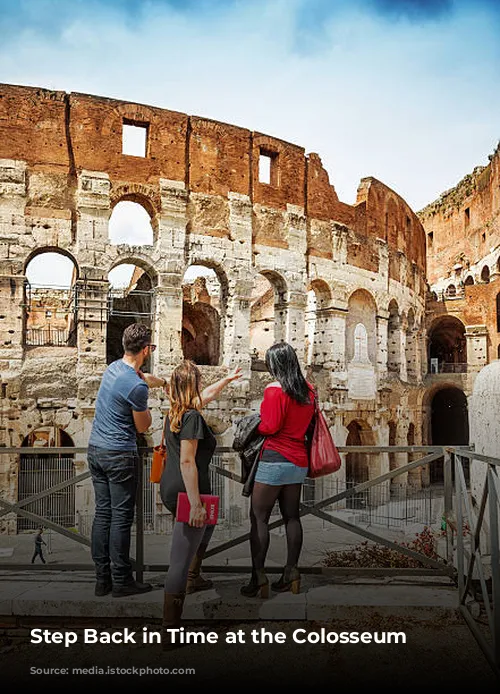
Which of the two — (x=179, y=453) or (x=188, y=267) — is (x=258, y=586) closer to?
(x=179, y=453)

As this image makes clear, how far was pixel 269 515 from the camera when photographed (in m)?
4.01

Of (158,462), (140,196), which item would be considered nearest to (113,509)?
(158,462)

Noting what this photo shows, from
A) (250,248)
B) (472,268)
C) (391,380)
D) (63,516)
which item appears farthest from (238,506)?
(472,268)

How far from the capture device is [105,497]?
4.09m

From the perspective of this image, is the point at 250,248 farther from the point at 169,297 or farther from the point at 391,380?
the point at 391,380

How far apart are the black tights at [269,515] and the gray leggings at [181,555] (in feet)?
1.57

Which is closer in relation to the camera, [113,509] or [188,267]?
[113,509]

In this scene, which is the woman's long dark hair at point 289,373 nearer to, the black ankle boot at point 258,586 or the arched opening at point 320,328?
the black ankle boot at point 258,586

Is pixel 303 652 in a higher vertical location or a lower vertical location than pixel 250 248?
lower

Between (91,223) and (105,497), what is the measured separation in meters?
12.2

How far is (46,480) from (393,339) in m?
13.8

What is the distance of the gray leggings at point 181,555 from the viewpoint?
359 cm

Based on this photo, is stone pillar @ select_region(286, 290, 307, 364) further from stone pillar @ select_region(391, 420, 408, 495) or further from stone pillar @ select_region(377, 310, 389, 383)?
stone pillar @ select_region(391, 420, 408, 495)

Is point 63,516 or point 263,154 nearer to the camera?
point 63,516
